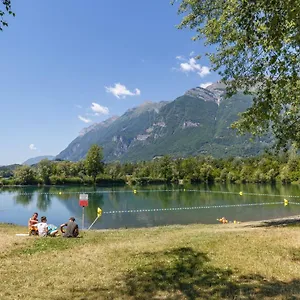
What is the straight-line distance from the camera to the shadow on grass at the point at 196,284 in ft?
24.8

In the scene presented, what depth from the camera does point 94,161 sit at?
117m

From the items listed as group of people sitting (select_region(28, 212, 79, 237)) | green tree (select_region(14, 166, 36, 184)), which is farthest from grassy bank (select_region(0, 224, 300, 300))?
green tree (select_region(14, 166, 36, 184))

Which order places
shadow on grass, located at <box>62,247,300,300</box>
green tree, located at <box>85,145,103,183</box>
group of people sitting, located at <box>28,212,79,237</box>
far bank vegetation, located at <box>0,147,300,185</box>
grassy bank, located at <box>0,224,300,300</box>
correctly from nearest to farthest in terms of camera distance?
shadow on grass, located at <box>62,247,300,300</box>
grassy bank, located at <box>0,224,300,300</box>
group of people sitting, located at <box>28,212,79,237</box>
far bank vegetation, located at <box>0,147,300,185</box>
green tree, located at <box>85,145,103,183</box>

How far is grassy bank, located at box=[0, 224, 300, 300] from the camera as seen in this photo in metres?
7.86

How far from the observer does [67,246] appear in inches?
538

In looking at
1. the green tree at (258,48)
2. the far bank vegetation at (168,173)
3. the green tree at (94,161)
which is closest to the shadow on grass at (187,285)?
the green tree at (258,48)

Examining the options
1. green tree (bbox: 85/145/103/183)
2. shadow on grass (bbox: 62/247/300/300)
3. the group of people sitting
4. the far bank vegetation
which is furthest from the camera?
green tree (bbox: 85/145/103/183)

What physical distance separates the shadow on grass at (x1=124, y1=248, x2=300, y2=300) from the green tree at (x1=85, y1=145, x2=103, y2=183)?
109277 mm

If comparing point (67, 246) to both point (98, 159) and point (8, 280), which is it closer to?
point (8, 280)

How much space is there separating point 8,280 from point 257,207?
41831 mm

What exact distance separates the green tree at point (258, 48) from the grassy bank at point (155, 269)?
5471 millimetres

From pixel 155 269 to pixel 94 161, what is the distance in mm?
109527

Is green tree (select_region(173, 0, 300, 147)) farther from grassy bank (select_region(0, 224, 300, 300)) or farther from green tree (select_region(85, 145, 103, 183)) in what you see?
green tree (select_region(85, 145, 103, 183))

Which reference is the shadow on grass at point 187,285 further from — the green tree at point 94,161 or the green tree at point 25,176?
the green tree at point 25,176
